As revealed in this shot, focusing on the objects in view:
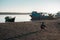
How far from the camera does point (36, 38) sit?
51.5 ft

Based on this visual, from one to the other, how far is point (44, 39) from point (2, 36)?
3549mm

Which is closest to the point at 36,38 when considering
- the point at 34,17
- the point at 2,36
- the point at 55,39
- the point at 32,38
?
the point at 32,38

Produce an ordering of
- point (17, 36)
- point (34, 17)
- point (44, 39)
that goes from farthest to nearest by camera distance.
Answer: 1. point (34, 17)
2. point (17, 36)
3. point (44, 39)

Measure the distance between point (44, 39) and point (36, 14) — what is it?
3610 centimetres

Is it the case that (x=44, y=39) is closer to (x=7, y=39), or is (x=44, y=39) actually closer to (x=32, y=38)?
(x=32, y=38)

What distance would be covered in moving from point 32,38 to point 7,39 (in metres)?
2.00

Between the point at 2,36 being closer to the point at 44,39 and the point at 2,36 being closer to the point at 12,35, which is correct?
the point at 12,35

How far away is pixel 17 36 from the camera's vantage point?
1647 centimetres

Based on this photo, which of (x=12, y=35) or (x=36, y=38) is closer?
(x=36, y=38)

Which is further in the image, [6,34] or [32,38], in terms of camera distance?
[6,34]

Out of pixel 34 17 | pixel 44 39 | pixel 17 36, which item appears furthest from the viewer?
pixel 34 17

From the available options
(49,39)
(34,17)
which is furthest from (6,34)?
(34,17)

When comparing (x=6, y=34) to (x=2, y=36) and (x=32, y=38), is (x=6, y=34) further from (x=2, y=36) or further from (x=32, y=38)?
(x=32, y=38)

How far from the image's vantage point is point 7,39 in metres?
15.3
